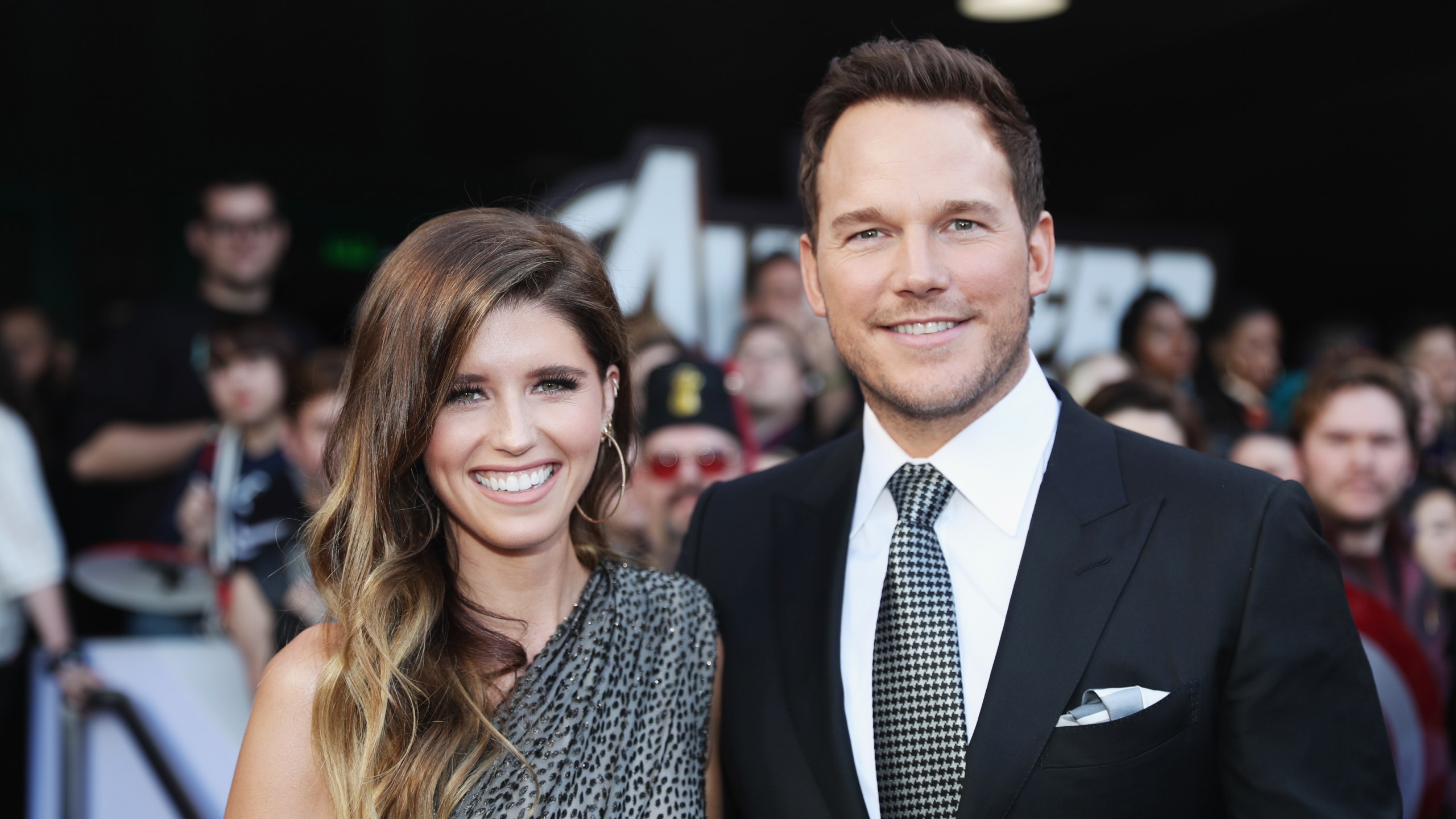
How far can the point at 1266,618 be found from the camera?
1.70 metres

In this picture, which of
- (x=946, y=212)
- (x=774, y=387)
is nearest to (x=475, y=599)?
(x=946, y=212)

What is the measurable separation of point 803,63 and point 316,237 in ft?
15.0

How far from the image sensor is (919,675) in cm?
182

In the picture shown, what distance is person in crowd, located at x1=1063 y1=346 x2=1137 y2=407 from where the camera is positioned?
4254mm

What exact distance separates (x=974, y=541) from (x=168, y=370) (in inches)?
155

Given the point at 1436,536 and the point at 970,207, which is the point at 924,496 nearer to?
the point at 970,207

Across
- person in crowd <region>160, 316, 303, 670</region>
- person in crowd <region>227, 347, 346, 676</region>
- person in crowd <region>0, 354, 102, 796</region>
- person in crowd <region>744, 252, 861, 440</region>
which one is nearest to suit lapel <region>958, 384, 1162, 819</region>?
person in crowd <region>227, 347, 346, 676</region>

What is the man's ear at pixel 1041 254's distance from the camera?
2000 mm

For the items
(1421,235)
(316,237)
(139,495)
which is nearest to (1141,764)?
(139,495)

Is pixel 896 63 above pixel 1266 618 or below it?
above

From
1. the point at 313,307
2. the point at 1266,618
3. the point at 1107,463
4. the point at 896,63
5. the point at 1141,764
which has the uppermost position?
the point at 313,307

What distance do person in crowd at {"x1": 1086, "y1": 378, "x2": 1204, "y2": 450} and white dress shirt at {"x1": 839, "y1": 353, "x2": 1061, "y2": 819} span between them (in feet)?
4.11

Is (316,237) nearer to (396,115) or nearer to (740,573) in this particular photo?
(396,115)

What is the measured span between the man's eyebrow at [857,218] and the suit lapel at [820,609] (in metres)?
0.41
